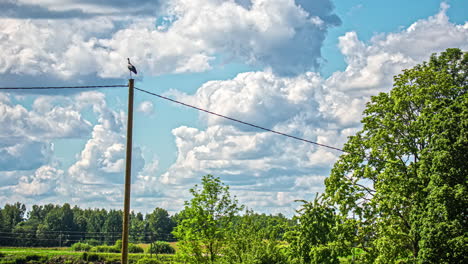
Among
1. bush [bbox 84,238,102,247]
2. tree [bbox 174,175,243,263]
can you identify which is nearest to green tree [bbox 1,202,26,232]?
bush [bbox 84,238,102,247]

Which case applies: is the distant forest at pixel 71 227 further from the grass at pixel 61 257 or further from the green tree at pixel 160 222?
the grass at pixel 61 257

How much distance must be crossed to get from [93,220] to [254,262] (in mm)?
164782

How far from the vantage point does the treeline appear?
16339cm

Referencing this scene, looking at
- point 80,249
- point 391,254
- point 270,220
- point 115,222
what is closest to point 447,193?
point 391,254

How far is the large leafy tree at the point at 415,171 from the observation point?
108 feet

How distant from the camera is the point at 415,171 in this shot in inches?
1422

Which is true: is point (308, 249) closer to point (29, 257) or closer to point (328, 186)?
point (328, 186)

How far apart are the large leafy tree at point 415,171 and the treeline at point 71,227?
125 m

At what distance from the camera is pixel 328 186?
40469 millimetres

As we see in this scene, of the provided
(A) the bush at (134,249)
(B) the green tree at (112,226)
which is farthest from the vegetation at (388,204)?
(B) the green tree at (112,226)

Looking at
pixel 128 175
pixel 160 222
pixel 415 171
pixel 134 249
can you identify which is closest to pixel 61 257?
pixel 134 249

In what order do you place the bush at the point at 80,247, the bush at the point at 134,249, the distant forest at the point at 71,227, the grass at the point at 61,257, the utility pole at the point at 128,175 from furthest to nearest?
the distant forest at the point at 71,227, the bush at the point at 80,247, the bush at the point at 134,249, the grass at the point at 61,257, the utility pole at the point at 128,175

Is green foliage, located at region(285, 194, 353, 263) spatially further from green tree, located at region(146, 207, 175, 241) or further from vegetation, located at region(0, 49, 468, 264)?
Result: green tree, located at region(146, 207, 175, 241)

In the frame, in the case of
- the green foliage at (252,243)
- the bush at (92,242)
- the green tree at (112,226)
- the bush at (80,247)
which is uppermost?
the green tree at (112,226)
